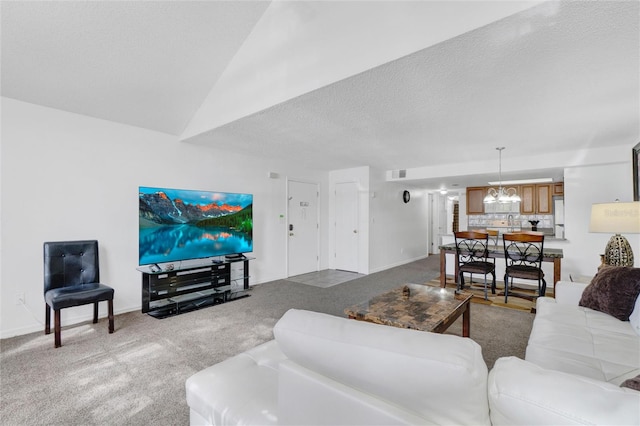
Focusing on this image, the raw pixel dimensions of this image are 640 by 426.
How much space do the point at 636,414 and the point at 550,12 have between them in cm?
192

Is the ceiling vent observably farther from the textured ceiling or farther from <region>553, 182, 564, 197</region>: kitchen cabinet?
the textured ceiling

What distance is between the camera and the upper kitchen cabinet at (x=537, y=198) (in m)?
6.75

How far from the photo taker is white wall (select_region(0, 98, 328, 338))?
2.99 meters

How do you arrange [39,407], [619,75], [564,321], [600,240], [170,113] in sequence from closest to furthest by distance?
[39,407], [564,321], [619,75], [170,113], [600,240]

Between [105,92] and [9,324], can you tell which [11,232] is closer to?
[9,324]

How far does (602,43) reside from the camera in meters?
1.89

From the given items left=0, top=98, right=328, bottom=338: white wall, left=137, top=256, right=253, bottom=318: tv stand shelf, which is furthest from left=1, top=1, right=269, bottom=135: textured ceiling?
left=137, top=256, right=253, bottom=318: tv stand shelf

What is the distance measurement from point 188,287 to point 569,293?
4.18 metres

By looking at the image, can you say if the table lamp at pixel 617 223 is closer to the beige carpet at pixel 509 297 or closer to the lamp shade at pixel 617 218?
the lamp shade at pixel 617 218

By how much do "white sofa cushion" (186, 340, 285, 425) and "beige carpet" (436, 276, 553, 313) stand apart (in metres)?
3.74

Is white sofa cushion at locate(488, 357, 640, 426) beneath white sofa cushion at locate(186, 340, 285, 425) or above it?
above

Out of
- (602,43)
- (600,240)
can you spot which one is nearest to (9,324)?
(602,43)

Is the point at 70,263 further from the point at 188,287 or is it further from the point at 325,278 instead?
the point at 325,278

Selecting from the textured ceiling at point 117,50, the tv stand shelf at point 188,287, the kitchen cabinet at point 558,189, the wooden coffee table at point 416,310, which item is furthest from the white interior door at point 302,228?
the kitchen cabinet at point 558,189
